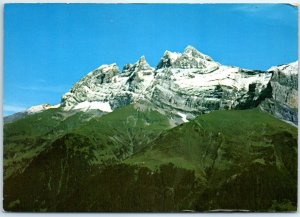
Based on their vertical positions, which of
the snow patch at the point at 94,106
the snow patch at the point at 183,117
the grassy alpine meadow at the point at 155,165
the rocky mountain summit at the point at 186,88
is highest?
the rocky mountain summit at the point at 186,88

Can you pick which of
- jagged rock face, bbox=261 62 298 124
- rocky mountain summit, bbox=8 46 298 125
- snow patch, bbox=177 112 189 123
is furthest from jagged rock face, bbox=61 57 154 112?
jagged rock face, bbox=261 62 298 124

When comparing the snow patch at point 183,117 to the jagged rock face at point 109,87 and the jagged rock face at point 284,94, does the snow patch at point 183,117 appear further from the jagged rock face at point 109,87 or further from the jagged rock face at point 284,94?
the jagged rock face at point 284,94

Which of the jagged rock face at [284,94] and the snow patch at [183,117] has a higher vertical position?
the jagged rock face at [284,94]

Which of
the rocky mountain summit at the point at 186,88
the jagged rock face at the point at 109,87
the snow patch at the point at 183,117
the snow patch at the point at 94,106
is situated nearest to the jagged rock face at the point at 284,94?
the rocky mountain summit at the point at 186,88

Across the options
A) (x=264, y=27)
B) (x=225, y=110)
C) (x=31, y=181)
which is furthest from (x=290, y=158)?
(x=31, y=181)

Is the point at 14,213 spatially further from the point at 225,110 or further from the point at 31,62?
the point at 225,110

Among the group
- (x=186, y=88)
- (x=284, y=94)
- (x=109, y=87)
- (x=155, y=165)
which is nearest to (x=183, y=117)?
(x=186, y=88)

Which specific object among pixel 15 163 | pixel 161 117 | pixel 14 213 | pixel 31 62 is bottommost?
pixel 14 213

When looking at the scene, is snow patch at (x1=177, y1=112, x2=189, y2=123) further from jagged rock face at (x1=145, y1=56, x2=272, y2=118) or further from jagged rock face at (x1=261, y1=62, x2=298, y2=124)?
jagged rock face at (x1=261, y1=62, x2=298, y2=124)
